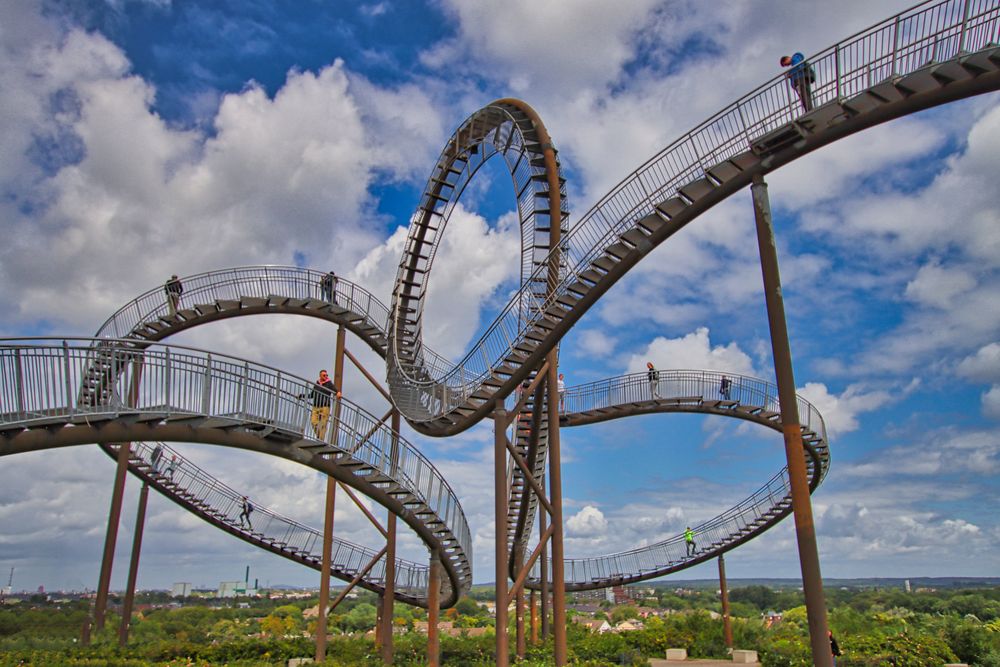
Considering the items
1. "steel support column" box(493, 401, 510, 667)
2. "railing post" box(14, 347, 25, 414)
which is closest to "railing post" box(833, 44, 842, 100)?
"steel support column" box(493, 401, 510, 667)

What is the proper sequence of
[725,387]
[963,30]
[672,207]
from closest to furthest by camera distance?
1. [963,30]
2. [672,207]
3. [725,387]

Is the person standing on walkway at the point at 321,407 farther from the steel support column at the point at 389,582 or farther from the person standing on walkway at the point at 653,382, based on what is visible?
the person standing on walkway at the point at 653,382

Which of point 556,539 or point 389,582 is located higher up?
point 556,539

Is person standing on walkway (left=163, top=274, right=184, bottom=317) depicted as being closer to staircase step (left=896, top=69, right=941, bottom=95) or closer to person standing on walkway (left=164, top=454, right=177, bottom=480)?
person standing on walkway (left=164, top=454, right=177, bottom=480)

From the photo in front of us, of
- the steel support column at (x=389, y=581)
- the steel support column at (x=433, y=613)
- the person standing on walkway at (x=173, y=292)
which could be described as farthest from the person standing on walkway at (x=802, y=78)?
the person standing on walkway at (x=173, y=292)

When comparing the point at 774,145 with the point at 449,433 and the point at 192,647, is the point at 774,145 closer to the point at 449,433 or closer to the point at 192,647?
the point at 449,433

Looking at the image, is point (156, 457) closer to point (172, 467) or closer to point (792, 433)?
point (172, 467)

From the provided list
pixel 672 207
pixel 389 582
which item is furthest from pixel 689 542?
pixel 672 207
